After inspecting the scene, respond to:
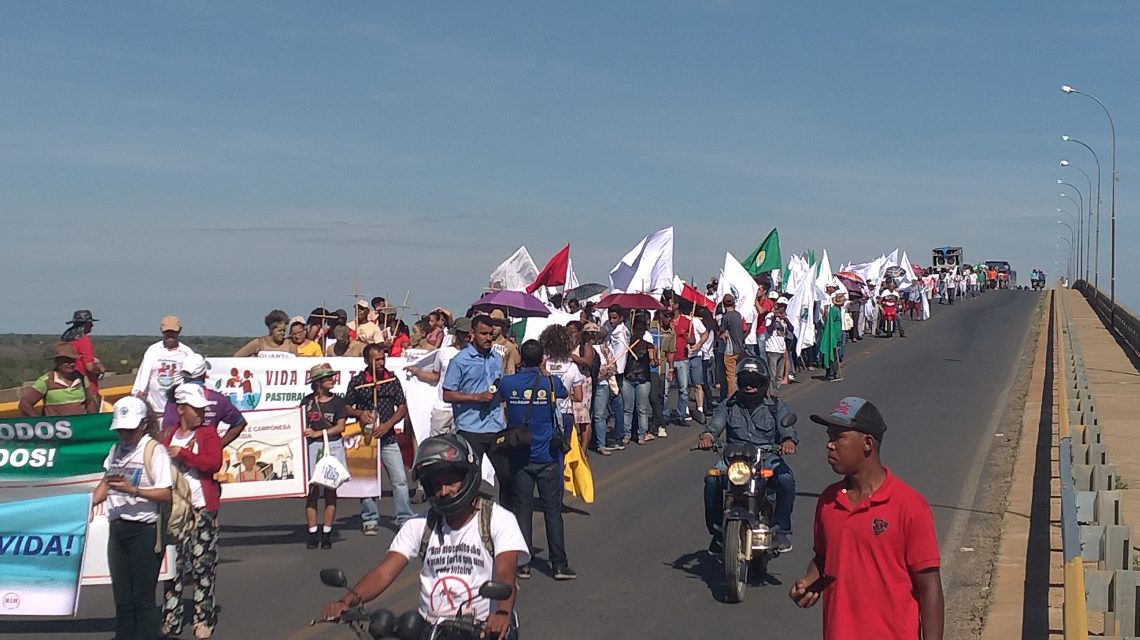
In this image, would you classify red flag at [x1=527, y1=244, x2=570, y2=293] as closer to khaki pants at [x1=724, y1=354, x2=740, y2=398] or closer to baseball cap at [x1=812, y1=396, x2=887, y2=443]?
khaki pants at [x1=724, y1=354, x2=740, y2=398]

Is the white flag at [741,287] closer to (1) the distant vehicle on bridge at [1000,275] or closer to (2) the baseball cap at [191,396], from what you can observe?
(2) the baseball cap at [191,396]

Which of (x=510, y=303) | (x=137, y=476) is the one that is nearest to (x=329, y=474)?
(x=137, y=476)

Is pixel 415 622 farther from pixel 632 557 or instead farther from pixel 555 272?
pixel 555 272

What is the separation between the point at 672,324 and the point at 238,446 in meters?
10.5

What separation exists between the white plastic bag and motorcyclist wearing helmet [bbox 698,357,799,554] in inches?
135

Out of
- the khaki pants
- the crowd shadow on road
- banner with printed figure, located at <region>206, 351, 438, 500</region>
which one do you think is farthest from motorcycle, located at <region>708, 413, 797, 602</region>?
the khaki pants

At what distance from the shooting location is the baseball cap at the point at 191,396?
877 centimetres

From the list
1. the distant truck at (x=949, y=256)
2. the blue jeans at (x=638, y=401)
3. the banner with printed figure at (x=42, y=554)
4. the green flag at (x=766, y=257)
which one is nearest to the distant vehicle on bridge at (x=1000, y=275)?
the distant truck at (x=949, y=256)

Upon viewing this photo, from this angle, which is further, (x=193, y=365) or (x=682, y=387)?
(x=682, y=387)

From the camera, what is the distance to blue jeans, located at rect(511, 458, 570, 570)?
10.3 meters

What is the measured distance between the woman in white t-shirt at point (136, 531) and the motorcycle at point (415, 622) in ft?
10.9

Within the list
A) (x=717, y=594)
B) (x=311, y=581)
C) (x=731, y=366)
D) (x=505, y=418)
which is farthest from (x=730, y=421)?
(x=731, y=366)

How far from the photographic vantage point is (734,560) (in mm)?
9375

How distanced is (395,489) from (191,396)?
152 inches
